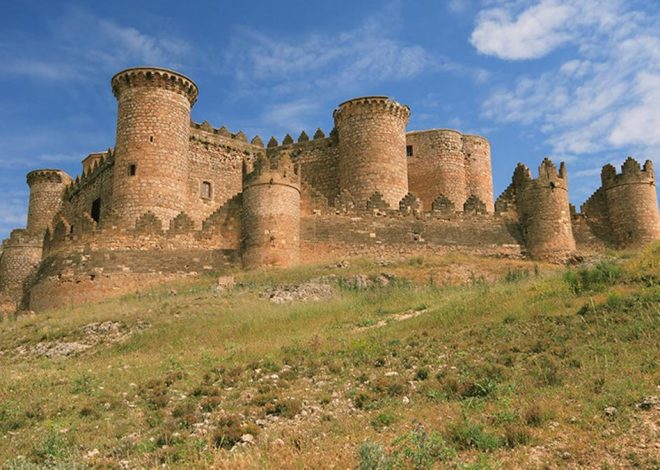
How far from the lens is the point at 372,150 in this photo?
30.7 meters

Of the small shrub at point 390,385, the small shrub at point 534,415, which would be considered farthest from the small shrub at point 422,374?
the small shrub at point 534,415

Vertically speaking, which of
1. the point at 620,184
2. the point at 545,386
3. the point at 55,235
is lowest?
the point at 545,386

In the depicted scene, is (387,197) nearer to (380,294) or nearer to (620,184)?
(620,184)

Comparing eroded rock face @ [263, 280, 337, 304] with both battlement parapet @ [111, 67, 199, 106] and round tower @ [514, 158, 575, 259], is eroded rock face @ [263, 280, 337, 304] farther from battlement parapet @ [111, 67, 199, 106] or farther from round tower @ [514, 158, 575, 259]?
battlement parapet @ [111, 67, 199, 106]

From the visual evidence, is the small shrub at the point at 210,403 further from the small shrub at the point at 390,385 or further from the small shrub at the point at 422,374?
the small shrub at the point at 422,374

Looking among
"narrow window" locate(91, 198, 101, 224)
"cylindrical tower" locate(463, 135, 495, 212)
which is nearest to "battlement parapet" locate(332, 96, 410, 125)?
"cylindrical tower" locate(463, 135, 495, 212)

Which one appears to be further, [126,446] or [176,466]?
[126,446]

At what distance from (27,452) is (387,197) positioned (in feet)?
76.9

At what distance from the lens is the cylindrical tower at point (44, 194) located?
37.4m

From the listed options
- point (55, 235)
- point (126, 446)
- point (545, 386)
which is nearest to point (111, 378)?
point (126, 446)

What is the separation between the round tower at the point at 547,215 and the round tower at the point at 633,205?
87.7 inches

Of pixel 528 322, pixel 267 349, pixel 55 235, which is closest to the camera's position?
pixel 528 322

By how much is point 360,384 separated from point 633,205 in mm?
21367

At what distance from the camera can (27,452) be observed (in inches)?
325
